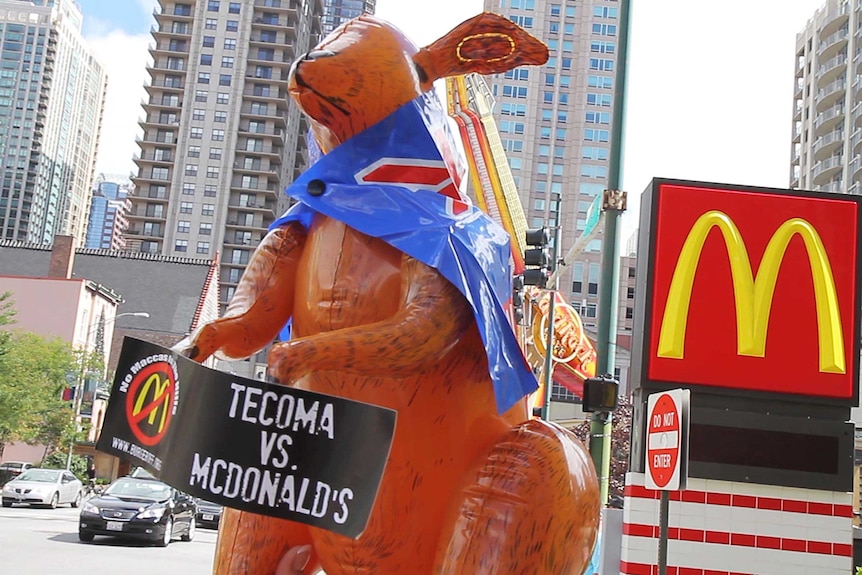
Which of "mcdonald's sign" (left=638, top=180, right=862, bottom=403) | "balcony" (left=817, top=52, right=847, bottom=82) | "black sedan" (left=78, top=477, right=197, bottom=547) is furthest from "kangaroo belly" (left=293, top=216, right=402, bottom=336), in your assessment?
"balcony" (left=817, top=52, right=847, bottom=82)

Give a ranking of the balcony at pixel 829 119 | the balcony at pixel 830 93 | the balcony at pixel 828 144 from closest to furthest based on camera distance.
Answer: the balcony at pixel 828 144 → the balcony at pixel 829 119 → the balcony at pixel 830 93

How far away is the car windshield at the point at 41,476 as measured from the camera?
68.9 feet

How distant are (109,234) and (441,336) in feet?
677

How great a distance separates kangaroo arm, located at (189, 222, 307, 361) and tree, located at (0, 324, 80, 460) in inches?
1030

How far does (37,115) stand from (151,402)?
13349 cm

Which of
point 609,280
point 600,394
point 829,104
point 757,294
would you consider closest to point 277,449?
point 757,294

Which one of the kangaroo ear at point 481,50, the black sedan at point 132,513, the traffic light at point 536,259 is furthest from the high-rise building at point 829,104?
the kangaroo ear at point 481,50

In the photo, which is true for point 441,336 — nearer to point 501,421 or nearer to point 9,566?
point 501,421

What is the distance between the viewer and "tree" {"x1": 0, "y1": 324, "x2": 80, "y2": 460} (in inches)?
1067

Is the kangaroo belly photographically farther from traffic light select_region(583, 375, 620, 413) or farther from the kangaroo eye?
traffic light select_region(583, 375, 620, 413)

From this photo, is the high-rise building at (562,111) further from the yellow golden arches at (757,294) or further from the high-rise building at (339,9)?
the yellow golden arches at (757,294)

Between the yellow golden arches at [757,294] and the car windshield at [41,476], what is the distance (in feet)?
59.0

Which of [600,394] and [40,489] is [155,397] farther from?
[40,489]

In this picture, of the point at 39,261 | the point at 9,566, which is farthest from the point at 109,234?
the point at 9,566
